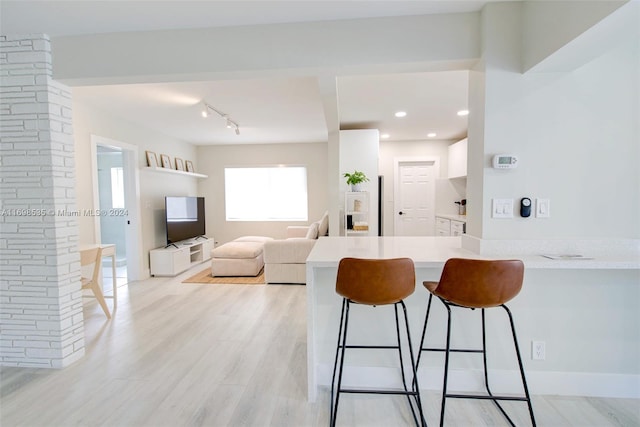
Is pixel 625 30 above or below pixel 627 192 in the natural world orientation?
above

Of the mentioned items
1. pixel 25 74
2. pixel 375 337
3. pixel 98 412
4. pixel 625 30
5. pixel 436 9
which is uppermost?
pixel 436 9

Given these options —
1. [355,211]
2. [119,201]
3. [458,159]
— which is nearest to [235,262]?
[355,211]

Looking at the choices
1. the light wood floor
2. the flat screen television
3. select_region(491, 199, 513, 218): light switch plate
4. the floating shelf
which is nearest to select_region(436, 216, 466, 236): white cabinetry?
select_region(491, 199, 513, 218): light switch plate

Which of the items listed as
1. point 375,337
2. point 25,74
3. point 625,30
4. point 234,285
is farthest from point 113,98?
point 625,30

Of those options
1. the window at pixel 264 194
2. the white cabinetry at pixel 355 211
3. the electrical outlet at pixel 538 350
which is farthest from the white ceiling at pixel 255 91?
the electrical outlet at pixel 538 350

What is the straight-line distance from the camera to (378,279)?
58.0 inches

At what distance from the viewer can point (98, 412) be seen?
5.62 ft

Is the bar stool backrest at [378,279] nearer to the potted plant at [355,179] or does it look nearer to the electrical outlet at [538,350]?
the electrical outlet at [538,350]

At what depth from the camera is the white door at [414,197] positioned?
19.0 ft

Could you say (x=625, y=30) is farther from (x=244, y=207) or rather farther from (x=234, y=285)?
(x=244, y=207)

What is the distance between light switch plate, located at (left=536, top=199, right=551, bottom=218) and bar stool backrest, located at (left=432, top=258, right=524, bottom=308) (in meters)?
0.59

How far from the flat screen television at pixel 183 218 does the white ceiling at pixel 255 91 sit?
49.1 inches

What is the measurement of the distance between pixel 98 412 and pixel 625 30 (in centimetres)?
342

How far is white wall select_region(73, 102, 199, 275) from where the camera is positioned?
3484 mm
